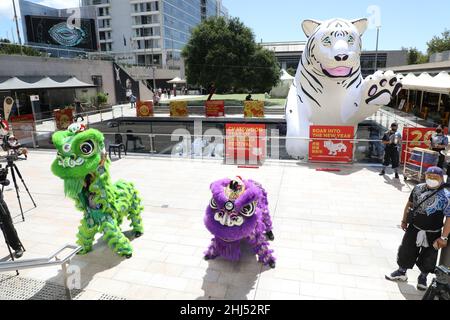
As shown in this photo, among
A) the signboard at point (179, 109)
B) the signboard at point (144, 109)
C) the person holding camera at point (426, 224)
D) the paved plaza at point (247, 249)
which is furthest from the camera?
the signboard at point (144, 109)

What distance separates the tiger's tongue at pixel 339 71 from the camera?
11164 millimetres

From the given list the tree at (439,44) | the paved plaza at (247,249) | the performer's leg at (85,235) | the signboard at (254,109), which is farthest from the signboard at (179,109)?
the tree at (439,44)

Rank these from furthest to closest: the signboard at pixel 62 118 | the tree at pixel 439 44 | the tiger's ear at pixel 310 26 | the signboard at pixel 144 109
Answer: the tree at pixel 439 44
the signboard at pixel 144 109
the signboard at pixel 62 118
the tiger's ear at pixel 310 26

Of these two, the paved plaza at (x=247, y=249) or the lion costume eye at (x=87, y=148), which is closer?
the paved plaza at (x=247, y=249)

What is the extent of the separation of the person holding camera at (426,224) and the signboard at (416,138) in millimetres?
6463

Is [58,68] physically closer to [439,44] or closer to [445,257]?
[445,257]

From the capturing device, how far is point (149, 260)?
5496 mm

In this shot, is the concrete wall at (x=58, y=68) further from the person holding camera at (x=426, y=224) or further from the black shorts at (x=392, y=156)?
the person holding camera at (x=426, y=224)


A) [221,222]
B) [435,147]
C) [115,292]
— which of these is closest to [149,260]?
[115,292]

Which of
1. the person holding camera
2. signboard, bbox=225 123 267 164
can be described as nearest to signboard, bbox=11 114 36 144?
signboard, bbox=225 123 267 164

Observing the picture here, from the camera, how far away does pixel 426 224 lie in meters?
4.21

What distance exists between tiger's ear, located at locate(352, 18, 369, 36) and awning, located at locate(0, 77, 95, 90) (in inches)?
776
